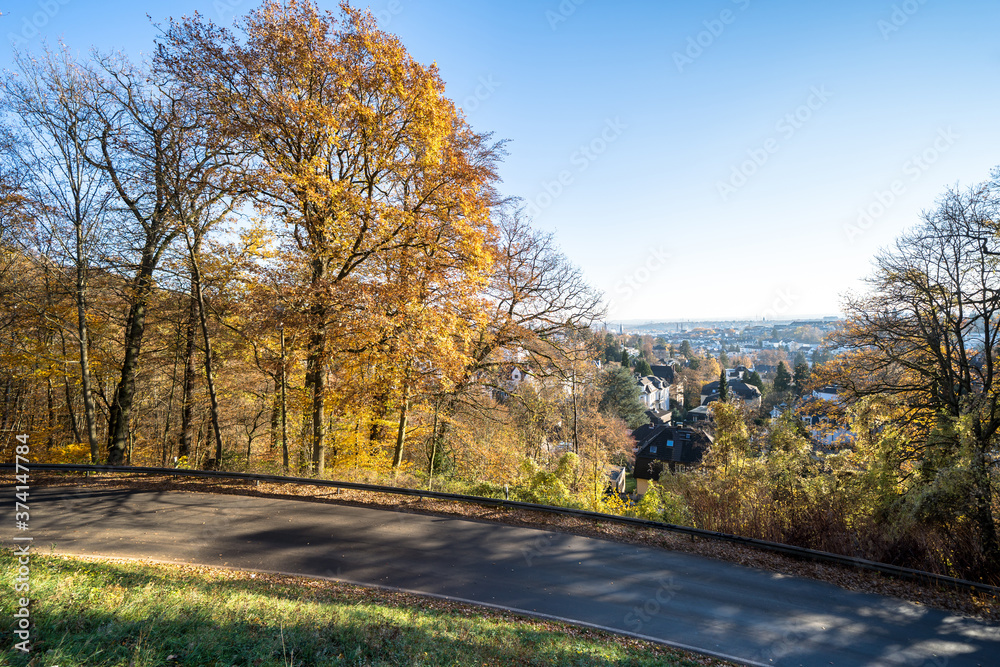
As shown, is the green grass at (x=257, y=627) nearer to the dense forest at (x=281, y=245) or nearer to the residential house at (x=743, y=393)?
the dense forest at (x=281, y=245)

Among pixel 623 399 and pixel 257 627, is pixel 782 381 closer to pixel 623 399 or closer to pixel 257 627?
pixel 623 399

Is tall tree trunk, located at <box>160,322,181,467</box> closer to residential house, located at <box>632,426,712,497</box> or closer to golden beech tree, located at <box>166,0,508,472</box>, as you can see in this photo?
golden beech tree, located at <box>166,0,508,472</box>

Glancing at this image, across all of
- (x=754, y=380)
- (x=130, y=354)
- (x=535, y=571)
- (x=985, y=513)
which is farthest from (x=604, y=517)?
(x=754, y=380)

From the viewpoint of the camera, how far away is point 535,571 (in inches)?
349

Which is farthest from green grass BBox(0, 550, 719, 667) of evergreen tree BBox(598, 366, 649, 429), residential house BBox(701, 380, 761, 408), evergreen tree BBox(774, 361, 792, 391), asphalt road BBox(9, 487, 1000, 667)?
residential house BBox(701, 380, 761, 408)

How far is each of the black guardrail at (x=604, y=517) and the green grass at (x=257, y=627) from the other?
15.0 ft

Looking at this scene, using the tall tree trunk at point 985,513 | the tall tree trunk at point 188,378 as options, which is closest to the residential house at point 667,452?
the tall tree trunk at point 985,513

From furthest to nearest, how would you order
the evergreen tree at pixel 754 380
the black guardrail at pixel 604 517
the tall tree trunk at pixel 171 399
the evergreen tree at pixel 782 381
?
the evergreen tree at pixel 754 380, the evergreen tree at pixel 782 381, the tall tree trunk at pixel 171 399, the black guardrail at pixel 604 517

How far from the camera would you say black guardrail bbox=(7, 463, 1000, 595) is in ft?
30.1

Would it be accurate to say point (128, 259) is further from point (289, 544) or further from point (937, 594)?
point (937, 594)

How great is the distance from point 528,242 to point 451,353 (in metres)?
9.75

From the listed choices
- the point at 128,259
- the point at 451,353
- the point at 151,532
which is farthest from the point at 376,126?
the point at 151,532

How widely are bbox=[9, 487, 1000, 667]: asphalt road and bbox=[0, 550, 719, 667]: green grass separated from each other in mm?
707

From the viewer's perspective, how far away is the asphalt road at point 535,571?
7.05 m
